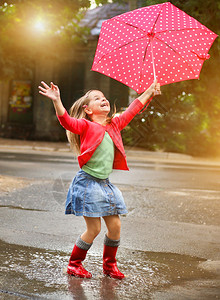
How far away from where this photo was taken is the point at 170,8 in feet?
13.0

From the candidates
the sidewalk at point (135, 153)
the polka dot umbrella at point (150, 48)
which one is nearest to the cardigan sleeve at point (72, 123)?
the polka dot umbrella at point (150, 48)

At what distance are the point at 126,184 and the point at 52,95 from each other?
613 centimetres

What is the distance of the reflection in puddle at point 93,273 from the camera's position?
3.31m

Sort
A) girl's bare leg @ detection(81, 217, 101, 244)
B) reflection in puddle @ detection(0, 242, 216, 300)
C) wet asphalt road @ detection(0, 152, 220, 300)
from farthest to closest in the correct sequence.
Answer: girl's bare leg @ detection(81, 217, 101, 244) < wet asphalt road @ detection(0, 152, 220, 300) < reflection in puddle @ detection(0, 242, 216, 300)

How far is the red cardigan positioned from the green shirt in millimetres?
43

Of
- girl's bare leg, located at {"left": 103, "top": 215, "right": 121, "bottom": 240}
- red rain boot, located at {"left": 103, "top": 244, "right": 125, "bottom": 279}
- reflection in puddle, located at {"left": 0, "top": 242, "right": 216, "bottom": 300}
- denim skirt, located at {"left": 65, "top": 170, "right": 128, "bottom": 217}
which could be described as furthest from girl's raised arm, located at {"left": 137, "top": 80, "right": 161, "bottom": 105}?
reflection in puddle, located at {"left": 0, "top": 242, "right": 216, "bottom": 300}

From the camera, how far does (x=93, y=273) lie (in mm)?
3793

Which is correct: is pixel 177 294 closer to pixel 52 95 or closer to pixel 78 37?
pixel 52 95

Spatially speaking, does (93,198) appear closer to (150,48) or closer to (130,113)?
(130,113)

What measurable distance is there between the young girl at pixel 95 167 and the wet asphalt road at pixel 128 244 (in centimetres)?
23

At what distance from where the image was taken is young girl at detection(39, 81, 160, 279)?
3566mm

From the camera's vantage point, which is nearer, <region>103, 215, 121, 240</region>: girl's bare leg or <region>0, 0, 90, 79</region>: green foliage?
<region>103, 215, 121, 240</region>: girl's bare leg

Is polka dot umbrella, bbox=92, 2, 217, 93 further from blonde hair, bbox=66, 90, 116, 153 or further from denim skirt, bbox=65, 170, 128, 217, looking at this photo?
denim skirt, bbox=65, 170, 128, 217

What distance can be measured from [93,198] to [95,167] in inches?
9.5
